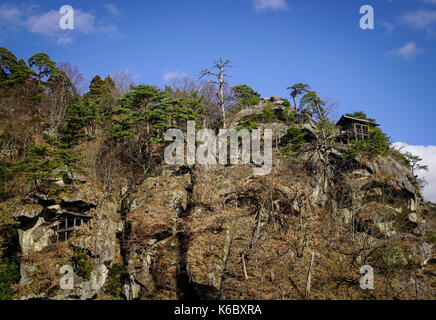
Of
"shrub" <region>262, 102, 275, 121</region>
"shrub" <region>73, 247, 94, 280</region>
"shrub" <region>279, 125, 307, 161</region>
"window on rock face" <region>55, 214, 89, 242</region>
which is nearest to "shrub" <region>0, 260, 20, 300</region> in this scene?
"window on rock face" <region>55, 214, 89, 242</region>

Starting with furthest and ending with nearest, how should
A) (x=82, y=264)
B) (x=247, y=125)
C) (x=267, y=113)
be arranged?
(x=267, y=113), (x=247, y=125), (x=82, y=264)

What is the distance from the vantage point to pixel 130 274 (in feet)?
53.4

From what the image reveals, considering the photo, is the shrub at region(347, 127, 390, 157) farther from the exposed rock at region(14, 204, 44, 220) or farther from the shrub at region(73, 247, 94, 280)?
the exposed rock at region(14, 204, 44, 220)

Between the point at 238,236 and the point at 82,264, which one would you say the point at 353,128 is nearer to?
the point at 238,236

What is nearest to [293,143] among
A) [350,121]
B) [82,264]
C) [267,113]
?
[267,113]

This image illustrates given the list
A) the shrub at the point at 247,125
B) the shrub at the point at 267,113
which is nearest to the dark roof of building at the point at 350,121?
the shrub at the point at 267,113

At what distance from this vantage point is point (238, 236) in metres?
17.0

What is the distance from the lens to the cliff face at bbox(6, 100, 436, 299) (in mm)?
15008
